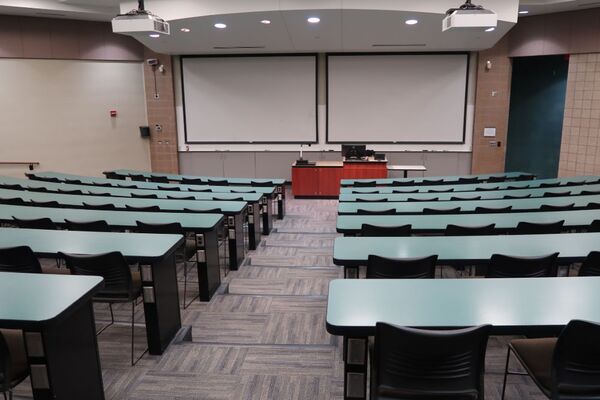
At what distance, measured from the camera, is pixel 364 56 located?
36.3ft

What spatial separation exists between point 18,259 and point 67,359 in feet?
3.95

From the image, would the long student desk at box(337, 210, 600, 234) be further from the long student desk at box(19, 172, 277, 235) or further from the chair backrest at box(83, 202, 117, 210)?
the chair backrest at box(83, 202, 117, 210)

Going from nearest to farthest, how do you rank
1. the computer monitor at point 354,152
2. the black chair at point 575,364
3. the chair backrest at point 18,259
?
the black chair at point 575,364, the chair backrest at point 18,259, the computer monitor at point 354,152

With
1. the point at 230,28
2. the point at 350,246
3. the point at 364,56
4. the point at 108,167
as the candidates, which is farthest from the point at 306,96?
the point at 350,246

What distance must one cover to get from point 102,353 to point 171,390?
816 mm

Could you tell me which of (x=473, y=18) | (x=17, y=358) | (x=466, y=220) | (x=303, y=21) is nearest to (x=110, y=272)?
(x=17, y=358)

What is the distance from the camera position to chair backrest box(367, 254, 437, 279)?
2891 millimetres

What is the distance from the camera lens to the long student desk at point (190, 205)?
4.92 metres

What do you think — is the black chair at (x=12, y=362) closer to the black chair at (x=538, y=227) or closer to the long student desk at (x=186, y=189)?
the long student desk at (x=186, y=189)

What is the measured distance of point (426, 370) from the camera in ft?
6.38

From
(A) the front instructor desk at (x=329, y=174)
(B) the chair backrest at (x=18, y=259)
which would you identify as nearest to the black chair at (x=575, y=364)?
(B) the chair backrest at (x=18, y=259)

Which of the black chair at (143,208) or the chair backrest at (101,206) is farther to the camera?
the chair backrest at (101,206)

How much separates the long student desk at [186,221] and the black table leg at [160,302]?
0.65m

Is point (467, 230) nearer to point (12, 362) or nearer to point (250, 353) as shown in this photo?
point (250, 353)
